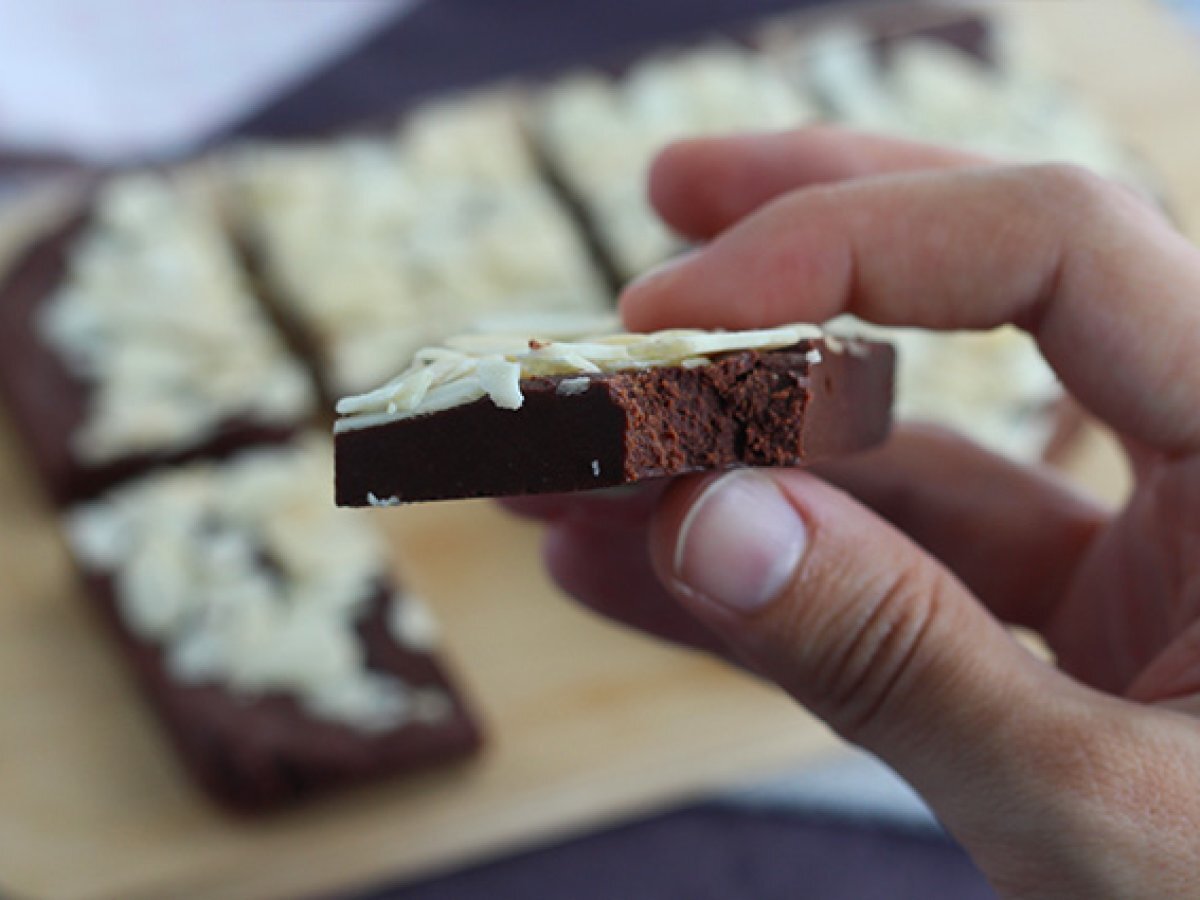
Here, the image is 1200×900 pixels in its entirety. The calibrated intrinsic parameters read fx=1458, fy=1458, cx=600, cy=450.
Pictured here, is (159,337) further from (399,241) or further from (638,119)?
(638,119)

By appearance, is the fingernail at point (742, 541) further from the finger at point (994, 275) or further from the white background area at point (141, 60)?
the white background area at point (141, 60)

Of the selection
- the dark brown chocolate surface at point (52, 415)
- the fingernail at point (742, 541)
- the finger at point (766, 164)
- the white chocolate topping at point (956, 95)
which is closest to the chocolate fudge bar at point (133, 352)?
the dark brown chocolate surface at point (52, 415)

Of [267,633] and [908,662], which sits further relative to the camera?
[267,633]

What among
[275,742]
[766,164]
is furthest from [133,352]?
[766,164]

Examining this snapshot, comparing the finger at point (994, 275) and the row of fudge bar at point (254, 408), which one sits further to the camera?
the row of fudge bar at point (254, 408)

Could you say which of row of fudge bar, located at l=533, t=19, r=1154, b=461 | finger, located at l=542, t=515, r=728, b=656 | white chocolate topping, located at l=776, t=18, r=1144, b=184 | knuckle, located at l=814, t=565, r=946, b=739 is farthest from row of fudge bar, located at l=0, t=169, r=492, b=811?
white chocolate topping, located at l=776, t=18, r=1144, b=184

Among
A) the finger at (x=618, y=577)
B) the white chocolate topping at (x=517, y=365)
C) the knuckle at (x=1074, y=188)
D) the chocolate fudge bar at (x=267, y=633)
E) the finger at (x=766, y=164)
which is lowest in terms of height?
the chocolate fudge bar at (x=267, y=633)

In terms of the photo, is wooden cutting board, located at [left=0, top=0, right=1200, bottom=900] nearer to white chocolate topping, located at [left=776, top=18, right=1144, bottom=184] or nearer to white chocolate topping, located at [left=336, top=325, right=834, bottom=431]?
white chocolate topping, located at [left=776, top=18, right=1144, bottom=184]
